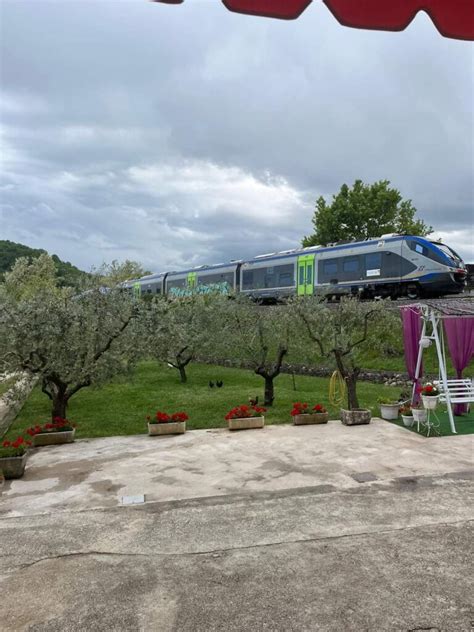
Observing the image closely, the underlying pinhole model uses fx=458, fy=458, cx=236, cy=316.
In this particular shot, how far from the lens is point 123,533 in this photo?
515 cm

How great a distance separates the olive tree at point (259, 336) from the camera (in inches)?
542

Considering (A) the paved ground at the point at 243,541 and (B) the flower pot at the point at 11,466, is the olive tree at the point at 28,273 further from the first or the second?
(A) the paved ground at the point at 243,541

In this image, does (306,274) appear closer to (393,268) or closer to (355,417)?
(393,268)

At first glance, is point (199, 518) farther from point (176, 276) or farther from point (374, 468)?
point (176, 276)

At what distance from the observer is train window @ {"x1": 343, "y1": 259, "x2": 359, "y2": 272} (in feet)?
67.3

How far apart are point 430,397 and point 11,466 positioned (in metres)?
8.16

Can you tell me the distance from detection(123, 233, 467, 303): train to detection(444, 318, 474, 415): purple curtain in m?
7.33

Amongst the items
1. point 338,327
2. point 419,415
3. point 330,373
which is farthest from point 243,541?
point 330,373

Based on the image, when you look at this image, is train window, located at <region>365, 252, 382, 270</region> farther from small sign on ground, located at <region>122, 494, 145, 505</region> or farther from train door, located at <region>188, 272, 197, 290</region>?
small sign on ground, located at <region>122, 494, 145, 505</region>

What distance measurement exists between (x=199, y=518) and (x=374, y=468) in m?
3.26

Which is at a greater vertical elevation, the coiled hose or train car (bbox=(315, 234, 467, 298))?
train car (bbox=(315, 234, 467, 298))

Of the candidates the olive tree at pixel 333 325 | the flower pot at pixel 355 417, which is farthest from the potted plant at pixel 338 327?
the flower pot at pixel 355 417

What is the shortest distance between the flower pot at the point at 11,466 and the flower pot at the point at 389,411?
814 cm

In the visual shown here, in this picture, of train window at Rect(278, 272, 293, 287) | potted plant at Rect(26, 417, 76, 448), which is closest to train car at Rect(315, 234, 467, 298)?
train window at Rect(278, 272, 293, 287)
